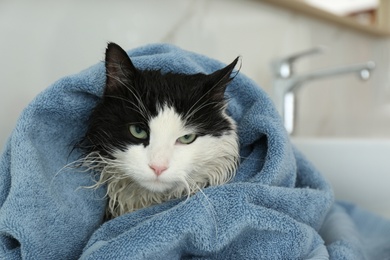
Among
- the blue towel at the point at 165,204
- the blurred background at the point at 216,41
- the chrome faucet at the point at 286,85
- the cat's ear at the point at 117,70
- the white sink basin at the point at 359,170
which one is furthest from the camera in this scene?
the chrome faucet at the point at 286,85

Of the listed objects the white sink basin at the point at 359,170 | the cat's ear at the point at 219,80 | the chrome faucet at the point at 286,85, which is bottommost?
the white sink basin at the point at 359,170

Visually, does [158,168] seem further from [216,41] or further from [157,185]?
[216,41]

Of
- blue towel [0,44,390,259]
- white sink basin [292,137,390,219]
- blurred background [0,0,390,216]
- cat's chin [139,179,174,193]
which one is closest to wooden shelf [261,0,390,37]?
blurred background [0,0,390,216]

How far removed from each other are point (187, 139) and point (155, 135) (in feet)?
0.21

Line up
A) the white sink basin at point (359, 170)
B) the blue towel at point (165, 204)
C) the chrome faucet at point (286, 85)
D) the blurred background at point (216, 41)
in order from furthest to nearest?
the chrome faucet at point (286, 85), the white sink basin at point (359, 170), the blurred background at point (216, 41), the blue towel at point (165, 204)

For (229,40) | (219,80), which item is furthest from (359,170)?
(219,80)

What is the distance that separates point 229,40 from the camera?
1.41 metres

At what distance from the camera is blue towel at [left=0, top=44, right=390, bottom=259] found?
0.59m

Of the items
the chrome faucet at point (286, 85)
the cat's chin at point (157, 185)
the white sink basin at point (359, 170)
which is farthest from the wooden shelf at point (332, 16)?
the cat's chin at point (157, 185)

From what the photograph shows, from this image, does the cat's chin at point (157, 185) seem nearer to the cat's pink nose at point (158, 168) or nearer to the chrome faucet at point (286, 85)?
the cat's pink nose at point (158, 168)

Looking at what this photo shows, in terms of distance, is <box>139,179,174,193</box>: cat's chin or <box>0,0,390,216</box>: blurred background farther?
<box>0,0,390,216</box>: blurred background

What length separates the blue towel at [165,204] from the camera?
0.59m

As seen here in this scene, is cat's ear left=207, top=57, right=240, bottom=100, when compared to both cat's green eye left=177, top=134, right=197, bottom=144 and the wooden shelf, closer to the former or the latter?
cat's green eye left=177, top=134, right=197, bottom=144

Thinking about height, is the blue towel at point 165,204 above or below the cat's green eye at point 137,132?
below
